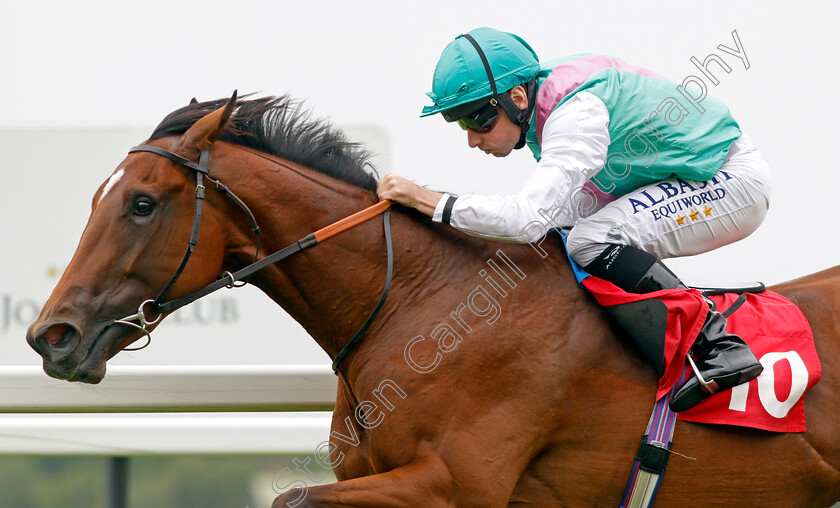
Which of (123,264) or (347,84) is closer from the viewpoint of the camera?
(123,264)

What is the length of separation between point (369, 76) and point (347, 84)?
93 millimetres

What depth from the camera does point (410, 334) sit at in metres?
2.47

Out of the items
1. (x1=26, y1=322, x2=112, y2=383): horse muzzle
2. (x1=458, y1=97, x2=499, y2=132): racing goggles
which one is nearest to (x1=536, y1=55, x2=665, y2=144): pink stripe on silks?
(x1=458, y1=97, x2=499, y2=132): racing goggles

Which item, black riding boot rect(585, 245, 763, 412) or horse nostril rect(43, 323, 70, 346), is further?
black riding boot rect(585, 245, 763, 412)

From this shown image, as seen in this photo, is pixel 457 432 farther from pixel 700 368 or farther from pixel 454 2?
pixel 454 2

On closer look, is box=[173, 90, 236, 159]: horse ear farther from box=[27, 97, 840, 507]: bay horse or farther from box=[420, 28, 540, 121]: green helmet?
box=[420, 28, 540, 121]: green helmet

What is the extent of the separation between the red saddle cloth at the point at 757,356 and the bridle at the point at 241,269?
25.9 inches

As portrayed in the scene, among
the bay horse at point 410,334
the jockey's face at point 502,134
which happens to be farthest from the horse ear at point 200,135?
the jockey's face at point 502,134

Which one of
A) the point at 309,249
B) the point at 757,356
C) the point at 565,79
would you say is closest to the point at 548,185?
the point at 565,79

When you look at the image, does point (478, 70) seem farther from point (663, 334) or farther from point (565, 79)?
point (663, 334)

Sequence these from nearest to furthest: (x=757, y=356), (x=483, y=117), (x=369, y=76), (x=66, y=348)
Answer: (x=66, y=348), (x=757, y=356), (x=483, y=117), (x=369, y=76)

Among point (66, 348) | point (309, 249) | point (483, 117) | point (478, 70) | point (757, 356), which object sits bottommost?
point (66, 348)

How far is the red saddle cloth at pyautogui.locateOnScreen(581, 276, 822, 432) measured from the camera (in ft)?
8.06

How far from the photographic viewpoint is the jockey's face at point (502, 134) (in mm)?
2648
